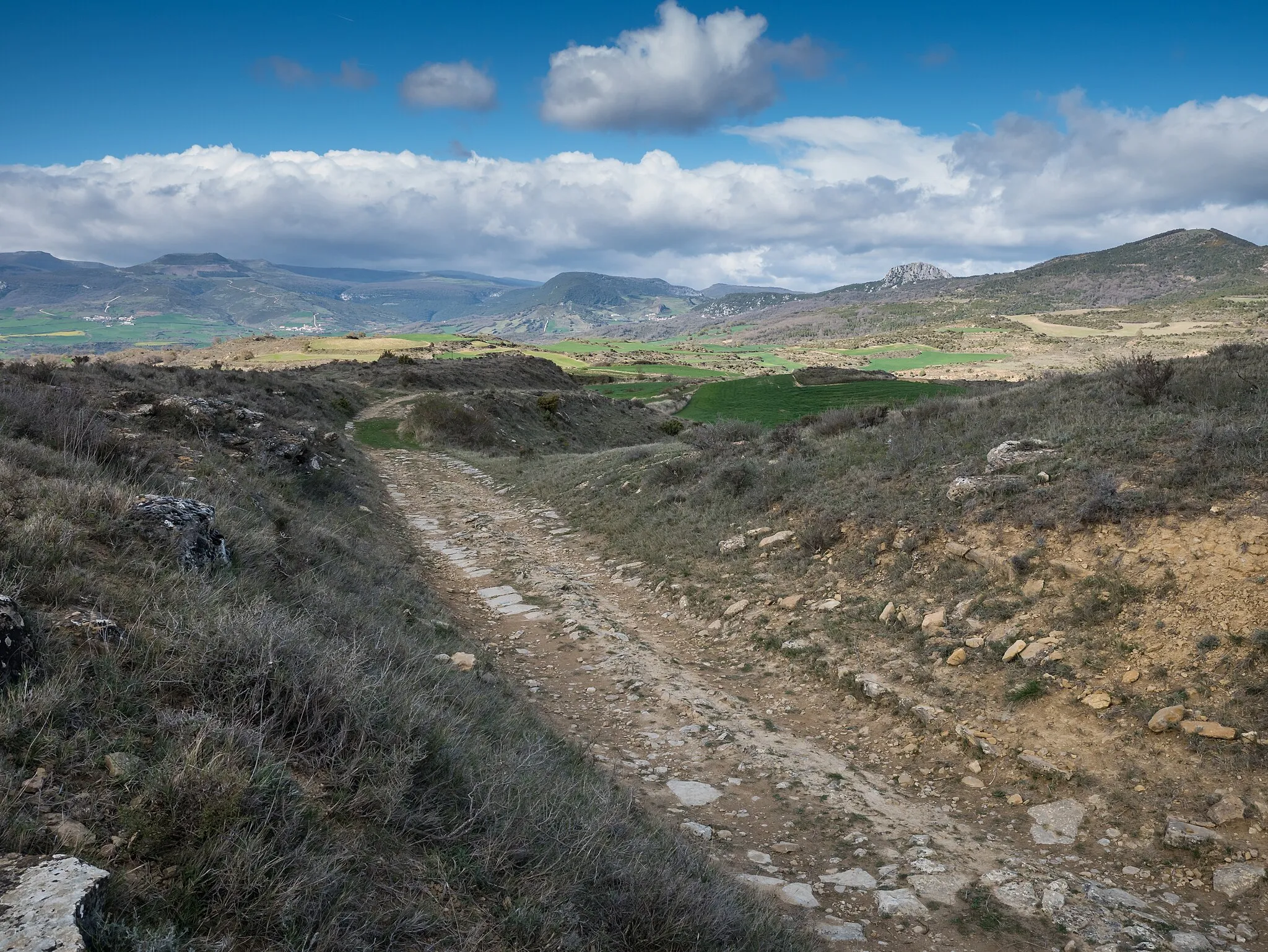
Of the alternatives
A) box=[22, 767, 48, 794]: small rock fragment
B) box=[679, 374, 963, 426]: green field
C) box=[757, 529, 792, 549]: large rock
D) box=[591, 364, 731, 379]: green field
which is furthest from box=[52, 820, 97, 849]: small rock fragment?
box=[591, 364, 731, 379]: green field

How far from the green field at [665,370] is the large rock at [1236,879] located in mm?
89373

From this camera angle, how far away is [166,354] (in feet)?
245

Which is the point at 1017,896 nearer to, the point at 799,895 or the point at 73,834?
the point at 799,895

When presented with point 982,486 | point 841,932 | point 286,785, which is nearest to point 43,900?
point 286,785

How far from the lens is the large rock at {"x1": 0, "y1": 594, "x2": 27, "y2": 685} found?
329cm

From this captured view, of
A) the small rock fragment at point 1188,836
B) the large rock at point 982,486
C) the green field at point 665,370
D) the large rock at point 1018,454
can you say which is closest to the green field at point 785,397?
the large rock at point 1018,454

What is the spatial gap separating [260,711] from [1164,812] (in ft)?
21.7

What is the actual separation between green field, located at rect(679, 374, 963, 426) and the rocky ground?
1123 inches

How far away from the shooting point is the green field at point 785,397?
137 feet

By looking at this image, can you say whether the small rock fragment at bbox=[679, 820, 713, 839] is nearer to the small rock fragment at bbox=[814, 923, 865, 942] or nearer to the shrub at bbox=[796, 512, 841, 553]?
the small rock fragment at bbox=[814, 923, 865, 942]

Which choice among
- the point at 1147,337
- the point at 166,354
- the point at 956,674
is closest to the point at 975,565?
the point at 956,674

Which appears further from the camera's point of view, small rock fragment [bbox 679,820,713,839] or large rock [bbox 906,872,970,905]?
small rock fragment [bbox 679,820,713,839]

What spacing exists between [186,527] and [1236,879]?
29.2 ft

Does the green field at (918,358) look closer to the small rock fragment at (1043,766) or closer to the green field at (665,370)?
the green field at (665,370)
